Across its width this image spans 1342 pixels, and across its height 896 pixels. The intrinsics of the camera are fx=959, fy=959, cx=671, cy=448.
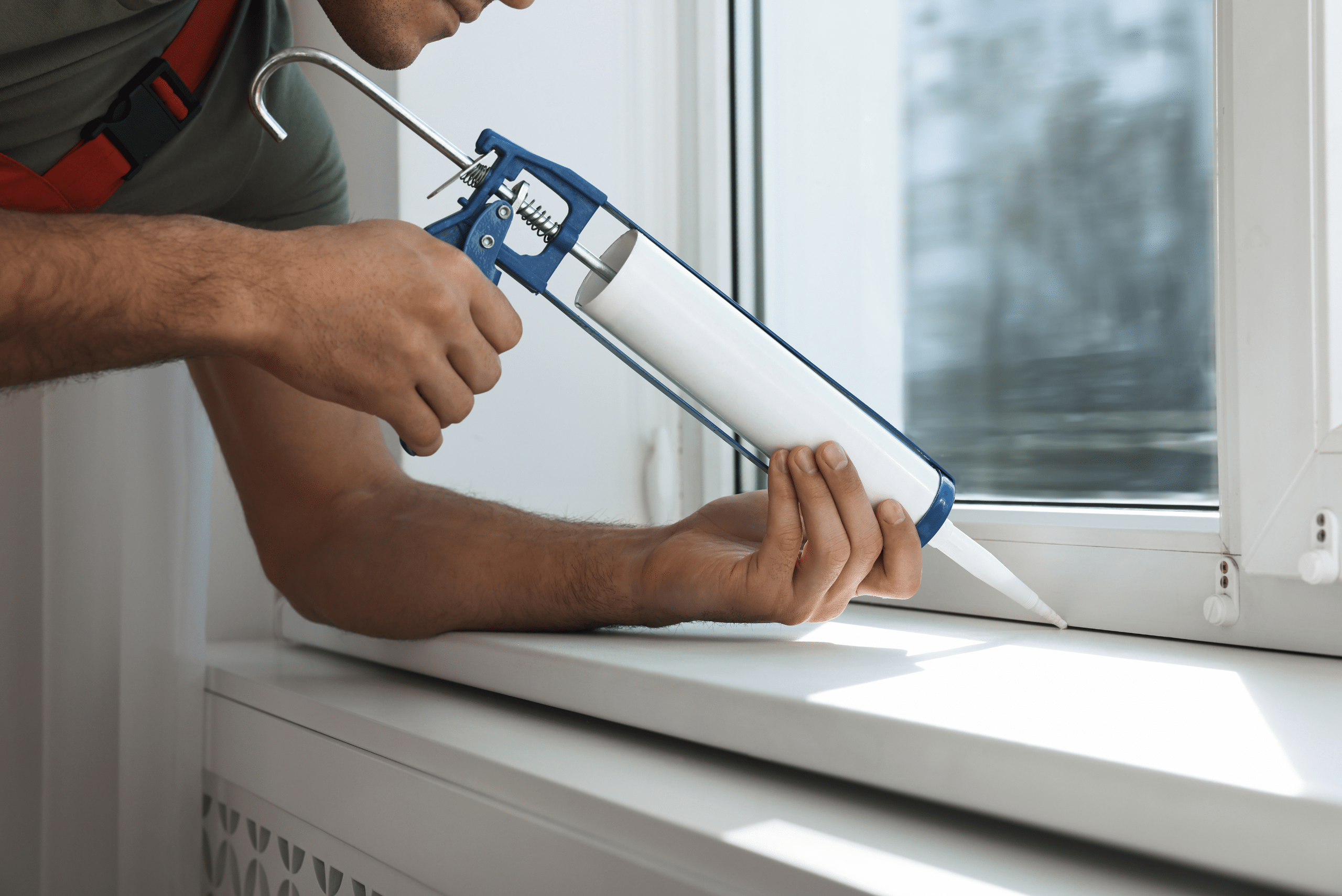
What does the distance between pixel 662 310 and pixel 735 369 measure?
6 cm

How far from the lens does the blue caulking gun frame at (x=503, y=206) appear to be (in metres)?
0.60

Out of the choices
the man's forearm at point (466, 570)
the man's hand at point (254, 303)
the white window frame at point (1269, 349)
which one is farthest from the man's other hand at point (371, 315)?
the white window frame at point (1269, 349)

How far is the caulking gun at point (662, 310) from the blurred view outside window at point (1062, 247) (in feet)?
0.90

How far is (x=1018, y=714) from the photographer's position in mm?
460

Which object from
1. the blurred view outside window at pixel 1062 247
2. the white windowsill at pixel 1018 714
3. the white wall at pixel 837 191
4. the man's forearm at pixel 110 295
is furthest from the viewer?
the white wall at pixel 837 191

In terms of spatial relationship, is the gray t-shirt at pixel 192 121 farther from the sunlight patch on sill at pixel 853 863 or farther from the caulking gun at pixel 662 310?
the sunlight patch on sill at pixel 853 863

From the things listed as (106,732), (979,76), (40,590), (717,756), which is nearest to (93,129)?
(40,590)

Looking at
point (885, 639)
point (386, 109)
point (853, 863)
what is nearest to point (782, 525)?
point (885, 639)

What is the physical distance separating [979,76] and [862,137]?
14 cm

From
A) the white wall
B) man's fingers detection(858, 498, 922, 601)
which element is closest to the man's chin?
the white wall

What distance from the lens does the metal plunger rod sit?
600 mm

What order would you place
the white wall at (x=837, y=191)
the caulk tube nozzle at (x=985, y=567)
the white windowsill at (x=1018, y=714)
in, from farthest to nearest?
the white wall at (x=837, y=191) < the caulk tube nozzle at (x=985, y=567) < the white windowsill at (x=1018, y=714)

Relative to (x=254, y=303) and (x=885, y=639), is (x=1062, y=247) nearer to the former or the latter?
(x=885, y=639)

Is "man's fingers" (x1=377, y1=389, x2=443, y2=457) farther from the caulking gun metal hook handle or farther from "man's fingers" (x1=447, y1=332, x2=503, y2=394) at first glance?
the caulking gun metal hook handle
